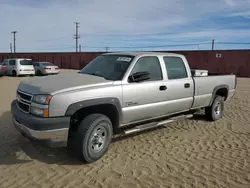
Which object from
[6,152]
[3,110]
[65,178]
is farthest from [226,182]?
[3,110]

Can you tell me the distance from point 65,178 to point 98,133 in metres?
0.90

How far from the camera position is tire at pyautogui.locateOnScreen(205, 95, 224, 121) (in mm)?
6816

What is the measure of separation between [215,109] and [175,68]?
2279mm

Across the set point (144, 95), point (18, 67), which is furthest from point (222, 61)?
point (144, 95)

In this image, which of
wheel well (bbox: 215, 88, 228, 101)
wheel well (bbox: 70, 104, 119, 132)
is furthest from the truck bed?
wheel well (bbox: 70, 104, 119, 132)

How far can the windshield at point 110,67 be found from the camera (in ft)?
15.0

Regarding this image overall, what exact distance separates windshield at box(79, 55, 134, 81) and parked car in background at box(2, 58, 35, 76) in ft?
57.8

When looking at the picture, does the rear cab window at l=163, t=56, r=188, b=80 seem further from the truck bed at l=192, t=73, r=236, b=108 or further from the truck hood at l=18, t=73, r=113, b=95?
the truck hood at l=18, t=73, r=113, b=95

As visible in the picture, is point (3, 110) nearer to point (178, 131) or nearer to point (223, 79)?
point (178, 131)

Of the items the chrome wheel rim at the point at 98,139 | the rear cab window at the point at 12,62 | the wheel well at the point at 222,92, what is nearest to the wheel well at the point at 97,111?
the chrome wheel rim at the point at 98,139

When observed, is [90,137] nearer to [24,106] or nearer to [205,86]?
[24,106]

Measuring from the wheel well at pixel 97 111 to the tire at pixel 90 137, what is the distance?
0.16 meters

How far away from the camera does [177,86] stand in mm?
5324

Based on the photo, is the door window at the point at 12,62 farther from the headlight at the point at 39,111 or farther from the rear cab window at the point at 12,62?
the headlight at the point at 39,111
